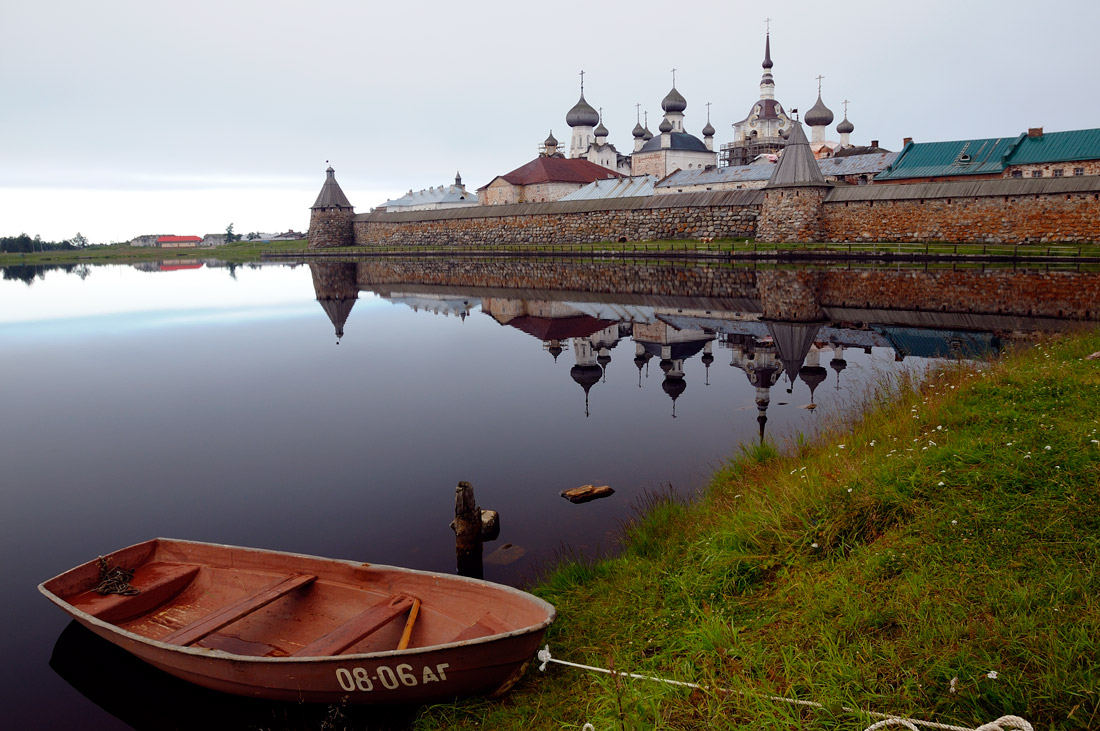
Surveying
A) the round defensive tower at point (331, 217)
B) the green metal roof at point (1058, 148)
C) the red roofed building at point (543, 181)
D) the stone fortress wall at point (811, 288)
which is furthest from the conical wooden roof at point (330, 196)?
the green metal roof at point (1058, 148)

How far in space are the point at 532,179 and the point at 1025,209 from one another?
37.9 meters

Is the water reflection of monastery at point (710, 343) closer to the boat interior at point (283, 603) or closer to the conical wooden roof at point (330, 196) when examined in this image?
the boat interior at point (283, 603)

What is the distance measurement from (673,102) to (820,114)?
42.9 feet

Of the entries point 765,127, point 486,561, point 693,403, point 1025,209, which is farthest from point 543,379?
point 765,127

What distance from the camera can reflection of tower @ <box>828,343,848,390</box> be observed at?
11372 millimetres

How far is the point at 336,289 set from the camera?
95.7 ft

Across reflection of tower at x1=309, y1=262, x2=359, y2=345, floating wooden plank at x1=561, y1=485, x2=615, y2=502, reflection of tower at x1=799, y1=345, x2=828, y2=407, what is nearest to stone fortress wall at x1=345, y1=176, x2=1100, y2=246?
reflection of tower at x1=309, y1=262, x2=359, y2=345

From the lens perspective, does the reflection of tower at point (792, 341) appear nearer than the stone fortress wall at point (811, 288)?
Yes

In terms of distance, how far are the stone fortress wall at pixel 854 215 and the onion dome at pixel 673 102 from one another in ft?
97.4

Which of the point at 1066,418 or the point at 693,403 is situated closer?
the point at 1066,418

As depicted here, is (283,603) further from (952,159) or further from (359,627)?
(952,159)

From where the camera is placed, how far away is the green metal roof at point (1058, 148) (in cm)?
3558

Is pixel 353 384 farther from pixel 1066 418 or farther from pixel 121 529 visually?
pixel 1066 418

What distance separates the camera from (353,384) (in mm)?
12469
